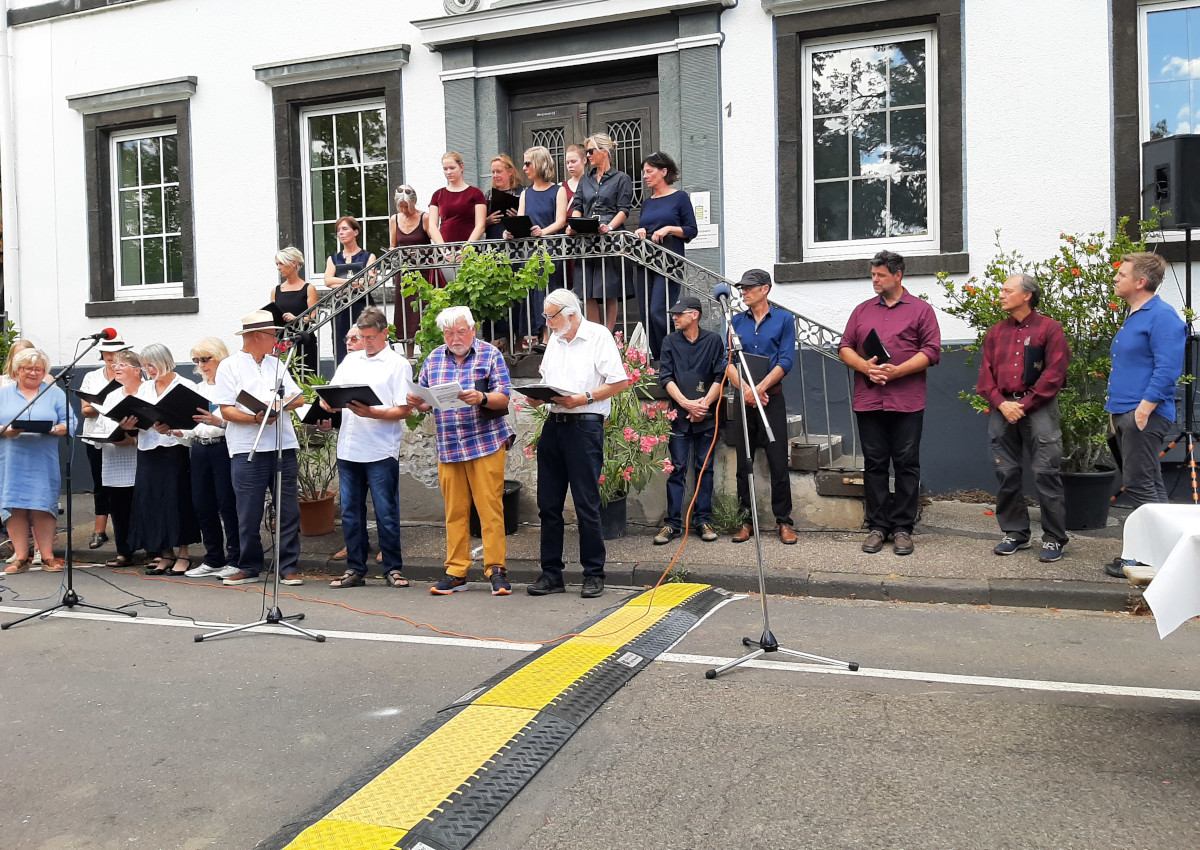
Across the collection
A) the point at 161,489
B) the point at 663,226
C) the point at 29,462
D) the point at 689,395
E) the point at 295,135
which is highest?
the point at 295,135

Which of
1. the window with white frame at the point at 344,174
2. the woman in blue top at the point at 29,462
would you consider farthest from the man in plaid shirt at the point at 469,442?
the window with white frame at the point at 344,174

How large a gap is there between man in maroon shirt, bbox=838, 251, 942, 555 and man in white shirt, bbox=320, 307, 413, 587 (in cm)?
338

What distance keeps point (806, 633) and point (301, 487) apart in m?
5.45

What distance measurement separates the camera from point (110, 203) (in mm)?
14305

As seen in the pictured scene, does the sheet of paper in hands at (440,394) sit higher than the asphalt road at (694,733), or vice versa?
the sheet of paper in hands at (440,394)

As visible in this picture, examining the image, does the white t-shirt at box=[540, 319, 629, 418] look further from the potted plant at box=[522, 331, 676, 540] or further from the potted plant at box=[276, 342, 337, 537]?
the potted plant at box=[276, 342, 337, 537]

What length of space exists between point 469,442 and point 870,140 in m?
5.52

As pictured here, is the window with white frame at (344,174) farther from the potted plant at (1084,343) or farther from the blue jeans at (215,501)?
the potted plant at (1084,343)

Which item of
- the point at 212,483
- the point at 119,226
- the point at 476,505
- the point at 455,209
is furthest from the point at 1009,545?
the point at 119,226

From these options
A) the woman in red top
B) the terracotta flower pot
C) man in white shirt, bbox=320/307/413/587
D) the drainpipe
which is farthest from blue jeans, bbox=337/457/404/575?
the drainpipe

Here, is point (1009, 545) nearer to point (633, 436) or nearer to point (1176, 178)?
point (633, 436)

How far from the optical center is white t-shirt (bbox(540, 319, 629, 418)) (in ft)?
24.5

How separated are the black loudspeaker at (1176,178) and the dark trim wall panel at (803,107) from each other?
6.04 ft

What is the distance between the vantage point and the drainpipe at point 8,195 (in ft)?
47.2
